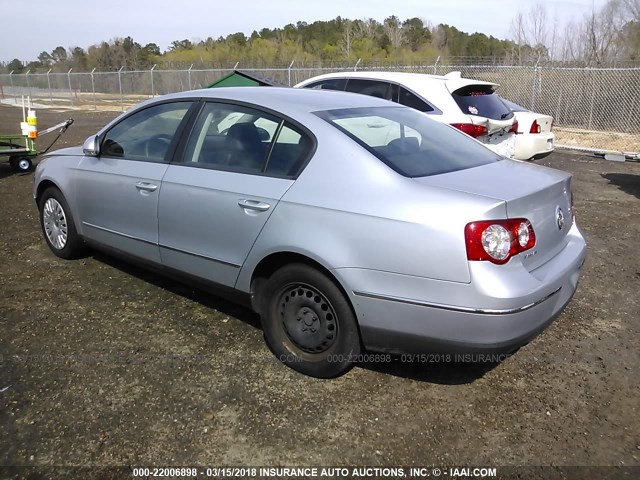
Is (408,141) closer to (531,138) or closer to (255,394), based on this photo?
(255,394)

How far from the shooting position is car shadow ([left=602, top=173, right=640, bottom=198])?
848 cm

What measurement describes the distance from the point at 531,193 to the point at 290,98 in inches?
64.6

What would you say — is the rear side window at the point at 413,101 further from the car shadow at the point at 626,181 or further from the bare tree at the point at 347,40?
the bare tree at the point at 347,40

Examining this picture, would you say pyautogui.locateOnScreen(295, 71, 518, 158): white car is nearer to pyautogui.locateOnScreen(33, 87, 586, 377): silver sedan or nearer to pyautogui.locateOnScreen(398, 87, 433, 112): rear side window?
pyautogui.locateOnScreen(398, 87, 433, 112): rear side window

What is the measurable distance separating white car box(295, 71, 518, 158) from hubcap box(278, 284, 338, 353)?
433 centimetres

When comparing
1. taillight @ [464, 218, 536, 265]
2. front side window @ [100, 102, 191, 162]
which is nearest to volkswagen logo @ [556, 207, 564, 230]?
taillight @ [464, 218, 536, 265]

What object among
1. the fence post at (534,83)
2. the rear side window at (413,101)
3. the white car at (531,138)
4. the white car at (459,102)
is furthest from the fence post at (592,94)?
the rear side window at (413,101)

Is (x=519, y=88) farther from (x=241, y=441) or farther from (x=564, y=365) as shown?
(x=241, y=441)

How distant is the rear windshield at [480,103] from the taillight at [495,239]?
464 cm

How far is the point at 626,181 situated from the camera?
30.4 feet

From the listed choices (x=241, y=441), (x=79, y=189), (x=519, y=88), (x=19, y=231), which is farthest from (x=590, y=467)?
(x=519, y=88)

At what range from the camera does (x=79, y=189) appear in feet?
14.9

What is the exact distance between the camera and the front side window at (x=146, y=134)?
3963 millimetres

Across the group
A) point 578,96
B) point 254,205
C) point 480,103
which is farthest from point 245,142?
point 578,96
